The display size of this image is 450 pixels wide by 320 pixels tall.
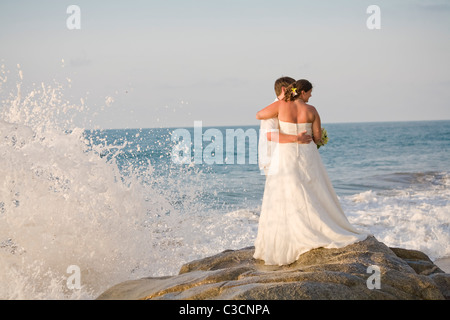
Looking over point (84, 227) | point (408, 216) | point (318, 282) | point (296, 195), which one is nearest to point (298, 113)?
point (296, 195)

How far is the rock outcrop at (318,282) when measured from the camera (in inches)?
167

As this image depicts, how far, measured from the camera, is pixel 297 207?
5961 millimetres

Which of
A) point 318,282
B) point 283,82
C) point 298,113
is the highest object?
point 283,82

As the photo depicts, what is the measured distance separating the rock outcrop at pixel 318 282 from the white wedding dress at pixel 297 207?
195mm

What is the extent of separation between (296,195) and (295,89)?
134 centimetres

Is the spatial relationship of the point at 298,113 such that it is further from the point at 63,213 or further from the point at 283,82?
the point at 63,213

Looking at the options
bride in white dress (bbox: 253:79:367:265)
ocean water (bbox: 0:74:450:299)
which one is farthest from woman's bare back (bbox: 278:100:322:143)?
ocean water (bbox: 0:74:450:299)

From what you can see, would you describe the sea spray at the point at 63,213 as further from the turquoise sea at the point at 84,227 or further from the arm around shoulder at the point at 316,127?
the arm around shoulder at the point at 316,127

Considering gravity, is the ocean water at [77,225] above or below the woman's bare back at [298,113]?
below

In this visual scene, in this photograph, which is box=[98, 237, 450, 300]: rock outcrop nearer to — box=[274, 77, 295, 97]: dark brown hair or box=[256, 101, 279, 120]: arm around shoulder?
box=[256, 101, 279, 120]: arm around shoulder

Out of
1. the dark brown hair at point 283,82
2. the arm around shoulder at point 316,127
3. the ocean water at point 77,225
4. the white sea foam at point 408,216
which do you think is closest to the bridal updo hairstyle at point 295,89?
the dark brown hair at point 283,82

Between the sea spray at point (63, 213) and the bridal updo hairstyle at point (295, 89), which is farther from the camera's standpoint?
the sea spray at point (63, 213)

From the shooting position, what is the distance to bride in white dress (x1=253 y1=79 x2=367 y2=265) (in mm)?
5910
